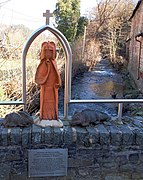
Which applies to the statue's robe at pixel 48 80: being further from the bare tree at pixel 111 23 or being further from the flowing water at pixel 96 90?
the bare tree at pixel 111 23

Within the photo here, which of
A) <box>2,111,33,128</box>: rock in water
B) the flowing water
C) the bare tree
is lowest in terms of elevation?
the flowing water

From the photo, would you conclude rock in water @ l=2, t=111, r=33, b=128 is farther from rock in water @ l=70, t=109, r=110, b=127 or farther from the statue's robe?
rock in water @ l=70, t=109, r=110, b=127

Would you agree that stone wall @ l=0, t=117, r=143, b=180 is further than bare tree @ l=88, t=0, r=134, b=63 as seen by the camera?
No

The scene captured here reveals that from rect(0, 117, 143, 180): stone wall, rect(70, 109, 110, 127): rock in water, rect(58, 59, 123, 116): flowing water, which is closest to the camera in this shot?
rect(0, 117, 143, 180): stone wall

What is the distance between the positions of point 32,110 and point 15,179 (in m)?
4.01

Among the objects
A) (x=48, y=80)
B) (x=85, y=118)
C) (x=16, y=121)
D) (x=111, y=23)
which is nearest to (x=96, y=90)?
(x=85, y=118)

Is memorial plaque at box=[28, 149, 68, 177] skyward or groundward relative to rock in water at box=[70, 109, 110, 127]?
groundward

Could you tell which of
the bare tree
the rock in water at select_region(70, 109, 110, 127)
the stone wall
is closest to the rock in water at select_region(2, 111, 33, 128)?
the stone wall

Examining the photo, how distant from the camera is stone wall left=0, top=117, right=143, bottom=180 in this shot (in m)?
2.51

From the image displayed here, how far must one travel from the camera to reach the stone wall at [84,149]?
251 cm

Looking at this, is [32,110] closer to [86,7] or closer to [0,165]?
[0,165]

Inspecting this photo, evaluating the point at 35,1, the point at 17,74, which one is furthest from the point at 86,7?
the point at 17,74

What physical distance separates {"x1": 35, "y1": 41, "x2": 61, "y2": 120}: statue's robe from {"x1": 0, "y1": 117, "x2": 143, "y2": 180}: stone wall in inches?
8.3

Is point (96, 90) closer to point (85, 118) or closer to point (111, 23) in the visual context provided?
point (85, 118)
